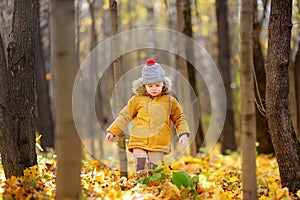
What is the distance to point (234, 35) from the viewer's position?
27.2m

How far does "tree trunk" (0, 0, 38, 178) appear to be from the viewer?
18.1 ft

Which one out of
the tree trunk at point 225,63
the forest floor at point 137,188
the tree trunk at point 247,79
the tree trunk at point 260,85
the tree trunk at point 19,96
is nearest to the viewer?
the tree trunk at point 247,79

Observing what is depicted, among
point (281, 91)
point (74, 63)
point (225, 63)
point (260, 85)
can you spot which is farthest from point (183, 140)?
point (225, 63)

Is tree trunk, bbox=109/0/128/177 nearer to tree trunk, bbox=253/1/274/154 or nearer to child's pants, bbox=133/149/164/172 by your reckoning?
child's pants, bbox=133/149/164/172

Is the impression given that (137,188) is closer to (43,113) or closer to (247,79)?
(247,79)

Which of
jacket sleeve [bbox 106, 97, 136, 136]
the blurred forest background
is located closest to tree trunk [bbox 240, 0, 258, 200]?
the blurred forest background

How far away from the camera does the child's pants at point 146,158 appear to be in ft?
21.3

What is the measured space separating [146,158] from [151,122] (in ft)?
1.55

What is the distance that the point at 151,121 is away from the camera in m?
6.48

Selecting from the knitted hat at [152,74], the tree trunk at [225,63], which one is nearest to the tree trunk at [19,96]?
the knitted hat at [152,74]

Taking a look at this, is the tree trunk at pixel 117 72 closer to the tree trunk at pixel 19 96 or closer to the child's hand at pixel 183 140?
the child's hand at pixel 183 140

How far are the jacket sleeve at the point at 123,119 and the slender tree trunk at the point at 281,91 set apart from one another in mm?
1785

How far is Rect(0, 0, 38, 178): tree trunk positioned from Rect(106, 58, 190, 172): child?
1.20 m

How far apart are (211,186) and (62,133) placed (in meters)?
2.44
